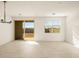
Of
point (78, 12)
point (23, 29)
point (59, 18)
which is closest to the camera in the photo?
point (78, 12)

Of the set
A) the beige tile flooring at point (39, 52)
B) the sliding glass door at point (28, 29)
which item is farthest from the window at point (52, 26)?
the beige tile flooring at point (39, 52)

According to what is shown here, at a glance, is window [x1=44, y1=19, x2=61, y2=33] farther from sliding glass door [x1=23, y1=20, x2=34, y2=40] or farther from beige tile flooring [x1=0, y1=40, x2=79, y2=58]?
beige tile flooring [x1=0, y1=40, x2=79, y2=58]

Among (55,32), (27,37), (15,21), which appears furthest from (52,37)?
(15,21)

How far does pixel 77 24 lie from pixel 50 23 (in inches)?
163

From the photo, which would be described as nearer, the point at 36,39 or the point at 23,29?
the point at 36,39

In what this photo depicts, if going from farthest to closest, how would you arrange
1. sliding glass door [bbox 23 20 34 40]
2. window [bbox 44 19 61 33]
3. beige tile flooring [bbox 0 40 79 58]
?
sliding glass door [bbox 23 20 34 40] < window [bbox 44 19 61 33] < beige tile flooring [bbox 0 40 79 58]

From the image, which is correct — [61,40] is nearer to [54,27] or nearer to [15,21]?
[54,27]

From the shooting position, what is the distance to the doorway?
1272 centimetres

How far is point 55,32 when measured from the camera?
1219 centimetres

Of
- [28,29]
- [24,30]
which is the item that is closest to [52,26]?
[28,29]

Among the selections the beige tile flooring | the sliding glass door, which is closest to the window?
the sliding glass door

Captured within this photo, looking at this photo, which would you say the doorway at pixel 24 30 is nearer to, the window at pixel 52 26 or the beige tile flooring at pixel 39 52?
the window at pixel 52 26

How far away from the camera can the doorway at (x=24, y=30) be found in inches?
501

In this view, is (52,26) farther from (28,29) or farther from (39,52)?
(39,52)
